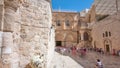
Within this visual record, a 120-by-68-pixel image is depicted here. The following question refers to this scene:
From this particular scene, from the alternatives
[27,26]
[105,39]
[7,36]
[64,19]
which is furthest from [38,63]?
[64,19]

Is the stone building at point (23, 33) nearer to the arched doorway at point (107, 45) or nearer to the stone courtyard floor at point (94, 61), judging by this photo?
the stone courtyard floor at point (94, 61)

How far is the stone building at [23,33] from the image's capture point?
12.1 feet

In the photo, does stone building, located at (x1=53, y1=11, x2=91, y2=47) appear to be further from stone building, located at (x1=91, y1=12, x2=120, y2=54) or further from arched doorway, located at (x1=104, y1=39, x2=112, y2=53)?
arched doorway, located at (x1=104, y1=39, x2=112, y2=53)

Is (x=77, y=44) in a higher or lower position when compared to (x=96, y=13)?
lower

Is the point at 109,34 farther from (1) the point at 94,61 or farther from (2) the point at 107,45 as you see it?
(1) the point at 94,61

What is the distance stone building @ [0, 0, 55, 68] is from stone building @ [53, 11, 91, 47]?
29.0 meters

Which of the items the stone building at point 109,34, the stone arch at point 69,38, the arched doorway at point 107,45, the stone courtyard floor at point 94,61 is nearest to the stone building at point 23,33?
the stone courtyard floor at point 94,61

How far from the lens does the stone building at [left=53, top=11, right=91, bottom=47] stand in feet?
115

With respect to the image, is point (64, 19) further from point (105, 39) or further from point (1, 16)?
point (1, 16)

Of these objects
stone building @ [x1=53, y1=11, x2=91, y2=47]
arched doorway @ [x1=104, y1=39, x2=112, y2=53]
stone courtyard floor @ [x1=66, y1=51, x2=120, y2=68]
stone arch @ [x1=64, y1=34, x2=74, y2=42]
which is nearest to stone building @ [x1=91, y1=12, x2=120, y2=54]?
arched doorway @ [x1=104, y1=39, x2=112, y2=53]

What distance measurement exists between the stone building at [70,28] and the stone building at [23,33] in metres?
29.0

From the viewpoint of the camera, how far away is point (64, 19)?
124 ft

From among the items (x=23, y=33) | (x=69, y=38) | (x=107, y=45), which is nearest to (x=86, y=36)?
(x=69, y=38)

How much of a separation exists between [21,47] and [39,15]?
1.54m
